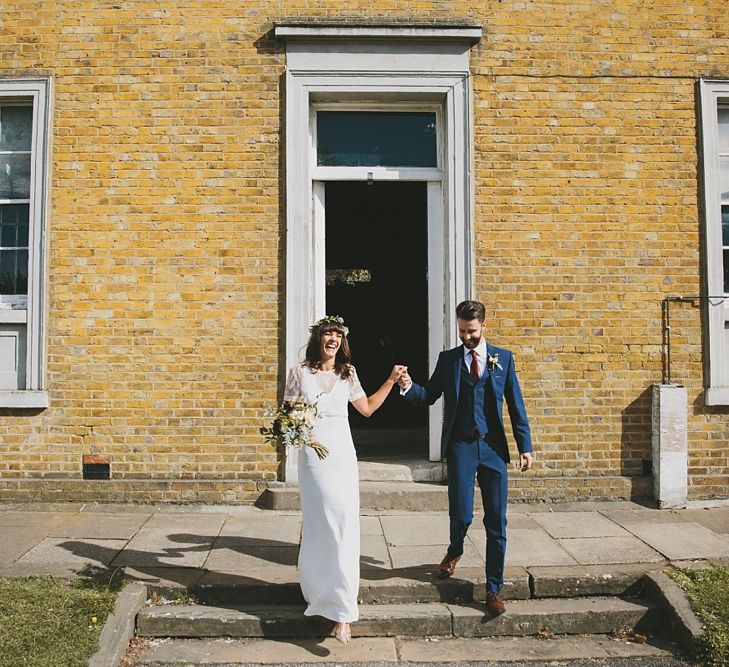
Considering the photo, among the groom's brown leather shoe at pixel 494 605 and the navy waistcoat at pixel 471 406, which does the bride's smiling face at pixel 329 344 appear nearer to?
the navy waistcoat at pixel 471 406

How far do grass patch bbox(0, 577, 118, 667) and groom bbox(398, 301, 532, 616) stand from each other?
229cm

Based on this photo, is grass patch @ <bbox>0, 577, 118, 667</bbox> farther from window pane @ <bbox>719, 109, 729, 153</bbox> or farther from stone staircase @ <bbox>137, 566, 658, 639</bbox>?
window pane @ <bbox>719, 109, 729, 153</bbox>

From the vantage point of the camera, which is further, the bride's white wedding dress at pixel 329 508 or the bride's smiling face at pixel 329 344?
the bride's smiling face at pixel 329 344

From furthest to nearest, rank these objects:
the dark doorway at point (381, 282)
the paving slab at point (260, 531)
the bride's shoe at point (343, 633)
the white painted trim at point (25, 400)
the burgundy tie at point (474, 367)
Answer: the dark doorway at point (381, 282) < the white painted trim at point (25, 400) < the paving slab at point (260, 531) < the burgundy tie at point (474, 367) < the bride's shoe at point (343, 633)

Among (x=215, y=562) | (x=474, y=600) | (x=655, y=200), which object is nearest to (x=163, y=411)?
(x=215, y=562)

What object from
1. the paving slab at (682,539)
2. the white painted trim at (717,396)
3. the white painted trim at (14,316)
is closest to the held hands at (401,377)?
the paving slab at (682,539)

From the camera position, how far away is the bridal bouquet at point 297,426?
14.5ft

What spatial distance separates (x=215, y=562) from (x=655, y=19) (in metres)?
6.54

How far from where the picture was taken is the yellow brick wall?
6.71 metres

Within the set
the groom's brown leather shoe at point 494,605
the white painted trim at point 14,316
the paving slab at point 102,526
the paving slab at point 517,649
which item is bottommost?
the paving slab at point 517,649

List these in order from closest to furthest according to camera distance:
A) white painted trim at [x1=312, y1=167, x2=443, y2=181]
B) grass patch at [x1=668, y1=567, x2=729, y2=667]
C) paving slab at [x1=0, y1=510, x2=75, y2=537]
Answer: grass patch at [x1=668, y1=567, x2=729, y2=667] < paving slab at [x1=0, y1=510, x2=75, y2=537] < white painted trim at [x1=312, y1=167, x2=443, y2=181]

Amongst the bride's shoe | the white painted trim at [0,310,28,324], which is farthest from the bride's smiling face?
the white painted trim at [0,310,28,324]

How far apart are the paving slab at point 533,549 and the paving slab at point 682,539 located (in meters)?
0.78

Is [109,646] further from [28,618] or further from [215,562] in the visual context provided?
[215,562]
